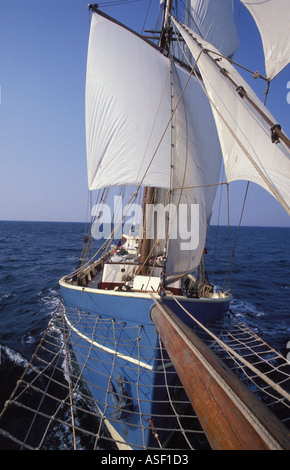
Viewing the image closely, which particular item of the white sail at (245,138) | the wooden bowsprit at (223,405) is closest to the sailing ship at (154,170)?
the white sail at (245,138)

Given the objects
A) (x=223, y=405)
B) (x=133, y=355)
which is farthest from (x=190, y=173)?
(x=223, y=405)

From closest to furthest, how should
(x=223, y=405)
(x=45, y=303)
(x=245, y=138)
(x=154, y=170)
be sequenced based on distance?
1. (x=223, y=405)
2. (x=245, y=138)
3. (x=154, y=170)
4. (x=45, y=303)

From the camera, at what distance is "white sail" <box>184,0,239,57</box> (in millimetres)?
11195

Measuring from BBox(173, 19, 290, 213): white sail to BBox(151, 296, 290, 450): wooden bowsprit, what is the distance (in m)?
1.89

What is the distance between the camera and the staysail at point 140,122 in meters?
7.19

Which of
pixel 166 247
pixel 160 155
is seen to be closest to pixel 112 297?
pixel 166 247

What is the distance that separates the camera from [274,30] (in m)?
4.37

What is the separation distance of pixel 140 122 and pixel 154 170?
1.98 metres

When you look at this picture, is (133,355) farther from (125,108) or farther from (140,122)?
(125,108)

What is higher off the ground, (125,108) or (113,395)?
(125,108)

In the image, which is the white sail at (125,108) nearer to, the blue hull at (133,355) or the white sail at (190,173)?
the white sail at (190,173)

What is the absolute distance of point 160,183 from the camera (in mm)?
7129

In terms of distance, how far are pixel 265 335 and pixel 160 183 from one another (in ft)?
30.1

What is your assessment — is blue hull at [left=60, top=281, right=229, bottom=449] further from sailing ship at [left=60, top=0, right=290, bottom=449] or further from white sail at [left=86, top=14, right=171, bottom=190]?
white sail at [left=86, top=14, right=171, bottom=190]
